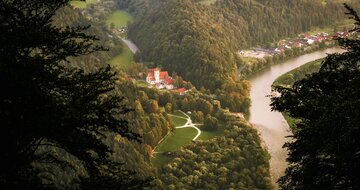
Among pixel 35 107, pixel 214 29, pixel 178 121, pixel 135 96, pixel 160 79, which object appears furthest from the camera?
pixel 214 29

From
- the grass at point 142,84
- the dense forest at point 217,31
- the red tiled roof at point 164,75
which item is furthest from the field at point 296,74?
the grass at point 142,84

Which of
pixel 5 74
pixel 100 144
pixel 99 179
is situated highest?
pixel 5 74

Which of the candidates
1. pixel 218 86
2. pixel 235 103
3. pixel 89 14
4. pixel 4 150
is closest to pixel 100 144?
pixel 4 150

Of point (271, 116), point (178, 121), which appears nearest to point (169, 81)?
point (178, 121)

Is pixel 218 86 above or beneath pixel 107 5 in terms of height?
beneath

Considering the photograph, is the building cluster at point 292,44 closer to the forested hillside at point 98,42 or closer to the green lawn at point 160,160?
the forested hillside at point 98,42

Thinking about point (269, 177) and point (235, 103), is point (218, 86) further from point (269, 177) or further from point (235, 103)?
point (269, 177)

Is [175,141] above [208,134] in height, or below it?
below

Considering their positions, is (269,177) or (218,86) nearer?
(269,177)

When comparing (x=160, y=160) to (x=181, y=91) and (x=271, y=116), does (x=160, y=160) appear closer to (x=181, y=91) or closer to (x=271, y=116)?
(x=271, y=116)
